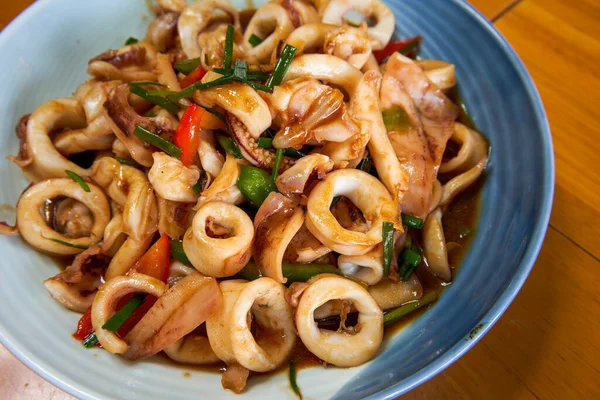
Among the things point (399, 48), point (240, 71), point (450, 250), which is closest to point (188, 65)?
point (240, 71)

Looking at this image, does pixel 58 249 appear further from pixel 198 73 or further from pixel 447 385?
pixel 447 385

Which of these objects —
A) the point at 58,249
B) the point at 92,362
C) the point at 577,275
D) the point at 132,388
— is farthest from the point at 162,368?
the point at 577,275

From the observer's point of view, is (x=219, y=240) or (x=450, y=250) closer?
(x=219, y=240)

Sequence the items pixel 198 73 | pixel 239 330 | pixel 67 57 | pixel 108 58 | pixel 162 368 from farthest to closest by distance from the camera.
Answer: pixel 67 57 < pixel 108 58 < pixel 198 73 < pixel 162 368 < pixel 239 330

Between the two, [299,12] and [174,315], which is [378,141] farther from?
[174,315]

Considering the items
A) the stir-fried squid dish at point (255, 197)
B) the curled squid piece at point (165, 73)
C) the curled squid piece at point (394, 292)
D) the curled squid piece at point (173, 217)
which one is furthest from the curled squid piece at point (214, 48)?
the curled squid piece at point (394, 292)

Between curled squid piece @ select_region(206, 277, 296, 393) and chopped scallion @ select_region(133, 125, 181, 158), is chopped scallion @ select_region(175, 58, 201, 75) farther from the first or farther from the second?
curled squid piece @ select_region(206, 277, 296, 393)
